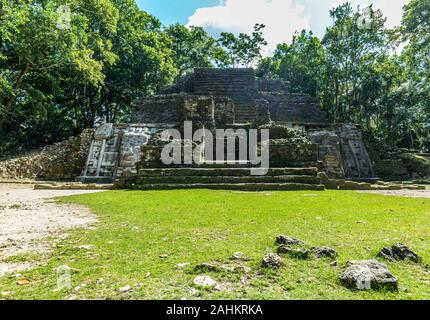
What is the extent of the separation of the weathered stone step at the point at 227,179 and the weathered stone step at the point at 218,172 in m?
0.23

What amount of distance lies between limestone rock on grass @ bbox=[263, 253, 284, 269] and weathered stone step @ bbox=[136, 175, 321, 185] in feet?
25.6

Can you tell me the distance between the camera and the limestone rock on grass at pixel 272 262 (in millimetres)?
2605

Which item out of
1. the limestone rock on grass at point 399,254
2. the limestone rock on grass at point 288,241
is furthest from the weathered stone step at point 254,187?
the limestone rock on grass at point 399,254

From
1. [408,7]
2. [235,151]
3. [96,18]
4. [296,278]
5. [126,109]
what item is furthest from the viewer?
[126,109]

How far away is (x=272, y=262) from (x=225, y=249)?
711 mm

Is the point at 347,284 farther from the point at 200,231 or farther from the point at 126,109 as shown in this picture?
the point at 126,109

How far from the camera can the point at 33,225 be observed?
15.6 feet

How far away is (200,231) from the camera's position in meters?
4.12

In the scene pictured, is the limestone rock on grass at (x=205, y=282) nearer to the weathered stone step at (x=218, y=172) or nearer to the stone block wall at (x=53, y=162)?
the weathered stone step at (x=218, y=172)

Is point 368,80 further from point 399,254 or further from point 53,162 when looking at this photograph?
point 399,254

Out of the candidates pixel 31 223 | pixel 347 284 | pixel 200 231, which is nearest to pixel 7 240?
pixel 31 223

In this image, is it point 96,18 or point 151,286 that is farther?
point 96,18

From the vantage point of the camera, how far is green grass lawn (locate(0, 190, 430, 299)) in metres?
2.20
